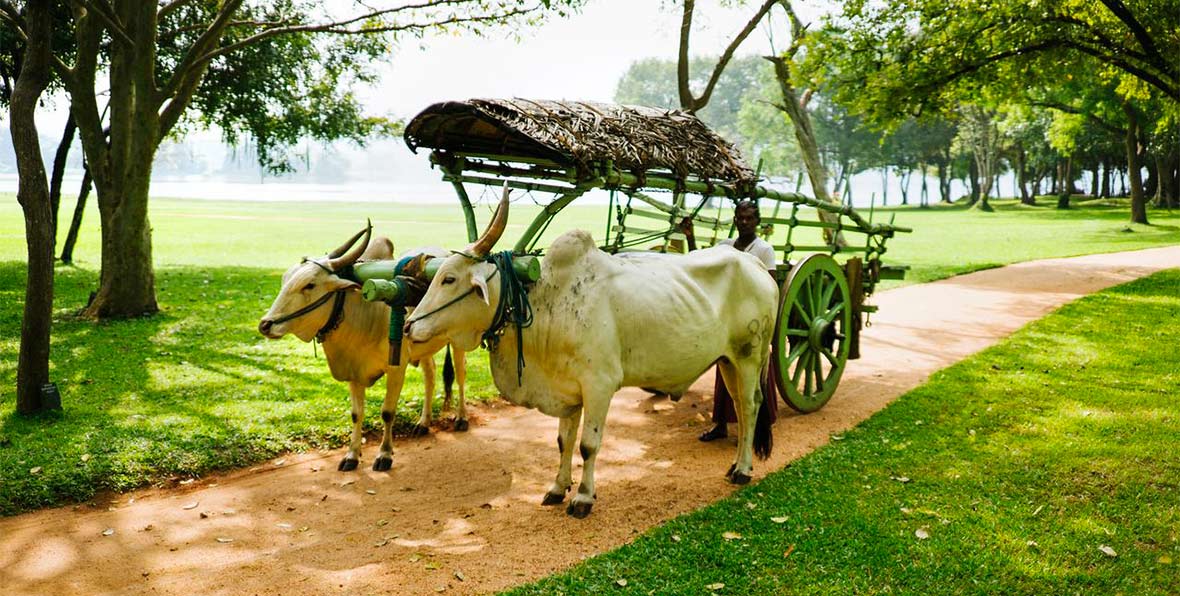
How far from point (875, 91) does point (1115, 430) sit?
1145cm

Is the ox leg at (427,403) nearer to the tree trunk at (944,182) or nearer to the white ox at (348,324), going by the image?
the white ox at (348,324)

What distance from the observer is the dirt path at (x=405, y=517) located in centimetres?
497

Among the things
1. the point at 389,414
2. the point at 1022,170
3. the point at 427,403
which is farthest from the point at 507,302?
the point at 1022,170

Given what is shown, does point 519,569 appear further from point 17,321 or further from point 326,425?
point 17,321

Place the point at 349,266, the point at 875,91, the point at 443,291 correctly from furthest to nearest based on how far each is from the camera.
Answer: the point at 875,91 → the point at 349,266 → the point at 443,291

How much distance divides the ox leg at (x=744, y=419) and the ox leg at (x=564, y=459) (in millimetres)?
1382

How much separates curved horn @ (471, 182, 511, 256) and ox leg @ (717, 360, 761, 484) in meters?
2.31

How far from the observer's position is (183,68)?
1251 cm

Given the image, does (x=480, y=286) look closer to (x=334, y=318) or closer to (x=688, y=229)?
(x=334, y=318)

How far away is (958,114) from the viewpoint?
2606 centimetres


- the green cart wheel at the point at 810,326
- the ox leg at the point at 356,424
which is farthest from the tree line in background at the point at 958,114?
the ox leg at the point at 356,424

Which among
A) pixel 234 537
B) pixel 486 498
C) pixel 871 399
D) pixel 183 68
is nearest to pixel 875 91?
pixel 871 399

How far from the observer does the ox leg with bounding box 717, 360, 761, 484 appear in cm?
655

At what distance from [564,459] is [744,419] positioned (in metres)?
1.54
